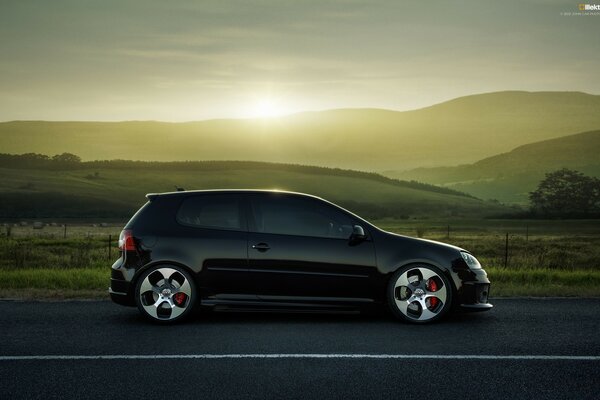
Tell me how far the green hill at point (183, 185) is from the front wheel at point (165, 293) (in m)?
103

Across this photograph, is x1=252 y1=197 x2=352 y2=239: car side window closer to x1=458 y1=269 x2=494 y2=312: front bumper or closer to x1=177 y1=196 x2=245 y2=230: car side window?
x1=177 y1=196 x2=245 y2=230: car side window

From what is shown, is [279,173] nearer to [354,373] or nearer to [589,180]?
[589,180]

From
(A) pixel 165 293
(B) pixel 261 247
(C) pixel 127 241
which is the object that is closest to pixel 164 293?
(A) pixel 165 293

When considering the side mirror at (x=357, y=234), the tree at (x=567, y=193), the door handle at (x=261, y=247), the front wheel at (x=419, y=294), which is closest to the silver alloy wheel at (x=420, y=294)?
the front wheel at (x=419, y=294)

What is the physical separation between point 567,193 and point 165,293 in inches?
4539

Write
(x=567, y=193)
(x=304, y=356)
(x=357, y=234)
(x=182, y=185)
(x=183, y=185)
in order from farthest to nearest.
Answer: (x=182, y=185) → (x=183, y=185) → (x=567, y=193) → (x=357, y=234) → (x=304, y=356)

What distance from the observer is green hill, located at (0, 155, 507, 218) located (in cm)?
12064

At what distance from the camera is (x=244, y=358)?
7.12 metres

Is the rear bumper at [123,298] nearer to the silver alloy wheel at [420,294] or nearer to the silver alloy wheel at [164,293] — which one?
the silver alloy wheel at [164,293]

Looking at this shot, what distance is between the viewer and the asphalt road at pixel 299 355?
234 inches

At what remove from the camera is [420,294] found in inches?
356

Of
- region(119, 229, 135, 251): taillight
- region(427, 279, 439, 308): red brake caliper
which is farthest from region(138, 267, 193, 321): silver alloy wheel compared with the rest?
region(427, 279, 439, 308): red brake caliper

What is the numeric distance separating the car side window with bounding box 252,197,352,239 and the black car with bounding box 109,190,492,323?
2 centimetres

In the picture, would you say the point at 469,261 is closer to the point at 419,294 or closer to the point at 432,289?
the point at 432,289
